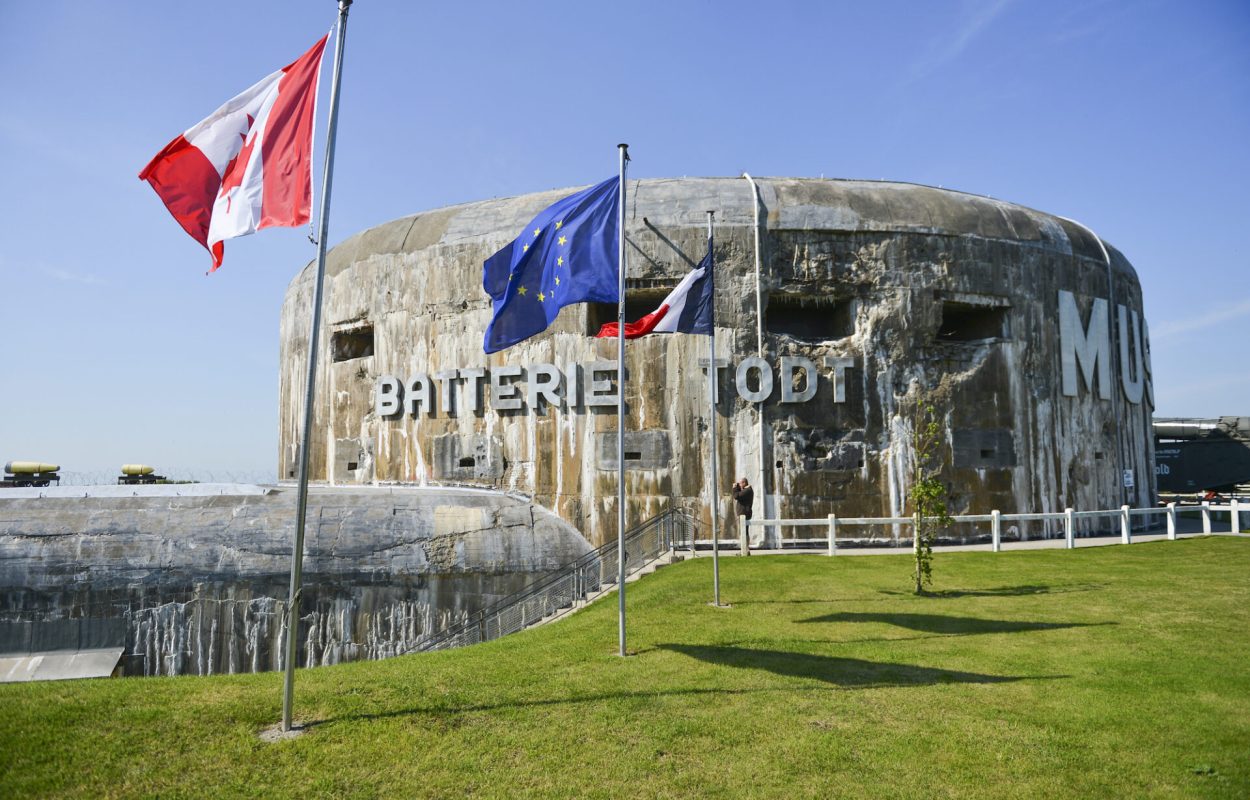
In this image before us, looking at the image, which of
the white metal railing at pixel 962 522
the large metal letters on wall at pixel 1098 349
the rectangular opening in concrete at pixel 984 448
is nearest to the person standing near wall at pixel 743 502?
the white metal railing at pixel 962 522

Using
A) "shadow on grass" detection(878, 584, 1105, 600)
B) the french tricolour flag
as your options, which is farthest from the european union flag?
"shadow on grass" detection(878, 584, 1105, 600)

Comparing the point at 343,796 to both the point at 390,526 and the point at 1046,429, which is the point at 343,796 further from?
the point at 1046,429

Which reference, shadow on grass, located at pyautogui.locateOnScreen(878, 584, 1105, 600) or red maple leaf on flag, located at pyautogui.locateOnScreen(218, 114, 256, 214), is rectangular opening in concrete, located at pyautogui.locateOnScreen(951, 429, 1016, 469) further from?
red maple leaf on flag, located at pyautogui.locateOnScreen(218, 114, 256, 214)

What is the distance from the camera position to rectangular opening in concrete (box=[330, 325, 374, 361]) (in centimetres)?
2178

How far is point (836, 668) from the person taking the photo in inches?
319

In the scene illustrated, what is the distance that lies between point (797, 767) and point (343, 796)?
2960 millimetres

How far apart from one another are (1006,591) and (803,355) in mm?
6912

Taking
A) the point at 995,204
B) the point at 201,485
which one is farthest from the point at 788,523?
the point at 201,485

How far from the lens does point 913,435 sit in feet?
59.0

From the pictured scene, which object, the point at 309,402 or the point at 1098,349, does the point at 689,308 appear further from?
the point at 1098,349

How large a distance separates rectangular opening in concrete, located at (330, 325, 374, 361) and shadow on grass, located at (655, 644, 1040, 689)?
15.3 meters

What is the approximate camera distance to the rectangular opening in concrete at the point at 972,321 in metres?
19.0

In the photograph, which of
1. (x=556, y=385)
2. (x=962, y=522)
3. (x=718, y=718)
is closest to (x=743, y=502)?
(x=556, y=385)

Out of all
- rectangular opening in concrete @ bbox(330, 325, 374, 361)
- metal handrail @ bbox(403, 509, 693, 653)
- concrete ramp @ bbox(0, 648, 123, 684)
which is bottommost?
concrete ramp @ bbox(0, 648, 123, 684)
